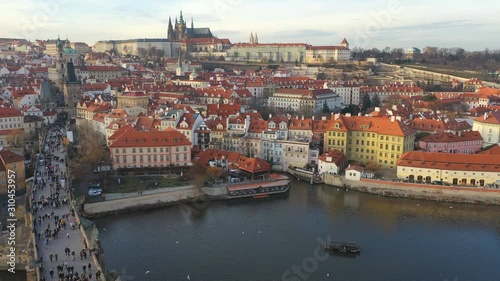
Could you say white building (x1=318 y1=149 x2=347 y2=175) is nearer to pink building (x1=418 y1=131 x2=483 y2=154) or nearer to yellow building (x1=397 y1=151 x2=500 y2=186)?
yellow building (x1=397 y1=151 x2=500 y2=186)

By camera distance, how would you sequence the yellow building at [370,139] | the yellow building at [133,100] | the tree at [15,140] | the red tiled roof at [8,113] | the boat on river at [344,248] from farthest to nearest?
the yellow building at [133,100] < the red tiled roof at [8,113] < the tree at [15,140] < the yellow building at [370,139] < the boat on river at [344,248]

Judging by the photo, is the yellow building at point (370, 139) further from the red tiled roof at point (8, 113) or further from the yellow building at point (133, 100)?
the red tiled roof at point (8, 113)

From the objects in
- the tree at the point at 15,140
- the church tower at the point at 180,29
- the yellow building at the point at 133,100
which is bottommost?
the tree at the point at 15,140

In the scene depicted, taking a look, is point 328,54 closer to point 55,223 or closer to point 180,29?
point 180,29

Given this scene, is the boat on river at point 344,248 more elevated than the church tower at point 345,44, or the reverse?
the church tower at point 345,44

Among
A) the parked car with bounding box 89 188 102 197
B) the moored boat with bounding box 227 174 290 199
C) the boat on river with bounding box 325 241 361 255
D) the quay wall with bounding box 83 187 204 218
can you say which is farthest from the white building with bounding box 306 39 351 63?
the boat on river with bounding box 325 241 361 255

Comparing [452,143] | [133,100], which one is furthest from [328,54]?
[452,143]

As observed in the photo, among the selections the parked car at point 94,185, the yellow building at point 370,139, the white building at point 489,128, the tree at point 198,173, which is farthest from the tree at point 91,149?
the white building at point 489,128
